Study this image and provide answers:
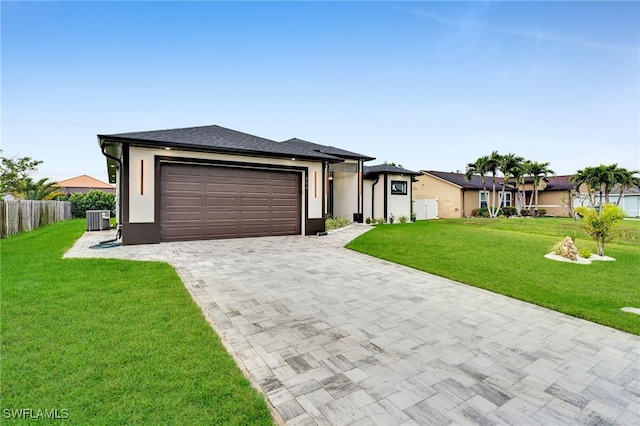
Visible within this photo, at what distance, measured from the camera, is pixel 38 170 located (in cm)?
2769

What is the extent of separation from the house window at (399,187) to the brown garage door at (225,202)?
331 inches

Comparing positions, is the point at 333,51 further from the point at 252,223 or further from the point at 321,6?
the point at 252,223

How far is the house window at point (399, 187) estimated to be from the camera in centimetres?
1805

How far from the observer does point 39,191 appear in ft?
68.3

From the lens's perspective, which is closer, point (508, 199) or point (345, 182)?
point (345, 182)

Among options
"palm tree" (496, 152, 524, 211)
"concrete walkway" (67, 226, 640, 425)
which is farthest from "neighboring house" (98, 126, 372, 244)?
"palm tree" (496, 152, 524, 211)

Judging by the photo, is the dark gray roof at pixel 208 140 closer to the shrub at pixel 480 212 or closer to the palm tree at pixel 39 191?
the shrub at pixel 480 212

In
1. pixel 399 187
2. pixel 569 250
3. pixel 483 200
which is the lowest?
pixel 569 250

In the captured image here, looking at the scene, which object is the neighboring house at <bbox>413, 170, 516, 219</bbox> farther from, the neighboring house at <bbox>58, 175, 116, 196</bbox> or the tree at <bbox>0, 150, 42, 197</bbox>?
the neighboring house at <bbox>58, 175, 116, 196</bbox>

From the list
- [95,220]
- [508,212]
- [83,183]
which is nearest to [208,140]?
[95,220]

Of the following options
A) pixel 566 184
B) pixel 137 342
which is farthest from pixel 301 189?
pixel 566 184

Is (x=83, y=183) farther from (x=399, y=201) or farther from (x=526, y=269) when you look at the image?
(x=526, y=269)

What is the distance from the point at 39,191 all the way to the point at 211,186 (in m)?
19.8

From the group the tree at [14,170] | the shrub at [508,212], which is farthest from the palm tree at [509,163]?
the tree at [14,170]
